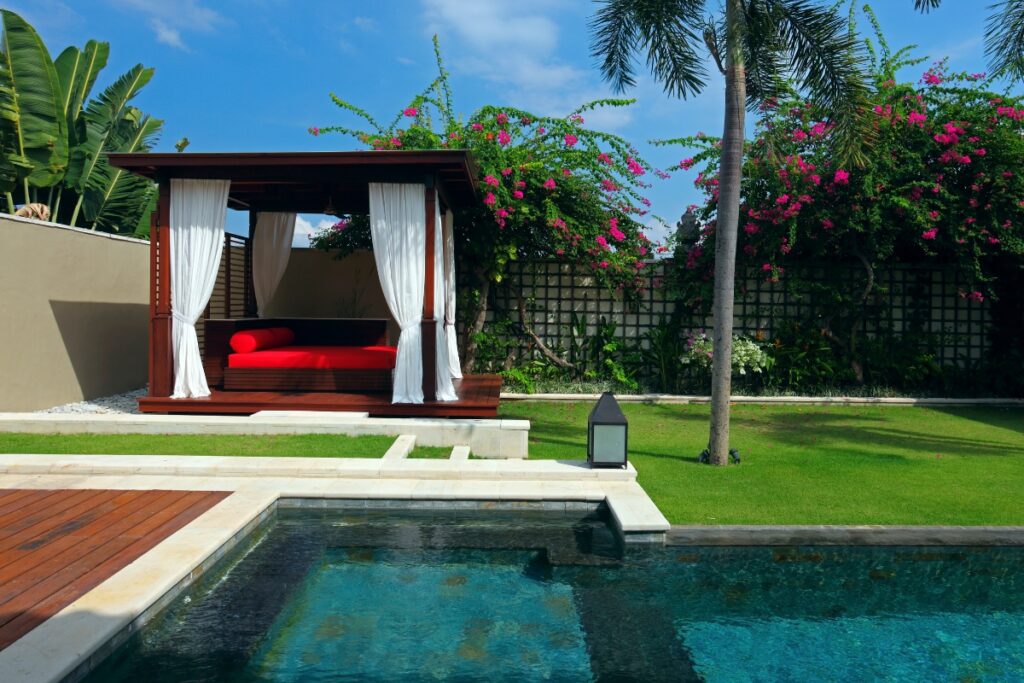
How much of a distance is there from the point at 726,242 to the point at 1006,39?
4235mm

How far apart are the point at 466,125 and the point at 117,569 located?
8775 millimetres

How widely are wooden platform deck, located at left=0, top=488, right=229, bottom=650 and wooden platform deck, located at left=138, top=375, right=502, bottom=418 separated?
9.40 feet

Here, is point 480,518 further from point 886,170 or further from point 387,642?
point 886,170

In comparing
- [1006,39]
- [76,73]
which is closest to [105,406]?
[76,73]

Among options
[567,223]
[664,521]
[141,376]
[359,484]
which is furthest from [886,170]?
[141,376]

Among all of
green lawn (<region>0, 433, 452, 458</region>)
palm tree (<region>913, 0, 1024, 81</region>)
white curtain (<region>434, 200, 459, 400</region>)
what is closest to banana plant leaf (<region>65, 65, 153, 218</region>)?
green lawn (<region>0, 433, 452, 458</region>)

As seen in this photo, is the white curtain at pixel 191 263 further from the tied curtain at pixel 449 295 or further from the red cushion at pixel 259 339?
the tied curtain at pixel 449 295

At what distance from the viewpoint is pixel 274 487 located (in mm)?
5609

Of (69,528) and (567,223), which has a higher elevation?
(567,223)

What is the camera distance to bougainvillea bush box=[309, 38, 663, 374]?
10.8 meters

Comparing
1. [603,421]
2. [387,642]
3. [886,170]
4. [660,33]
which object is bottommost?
[387,642]

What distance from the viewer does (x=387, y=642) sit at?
11.2ft

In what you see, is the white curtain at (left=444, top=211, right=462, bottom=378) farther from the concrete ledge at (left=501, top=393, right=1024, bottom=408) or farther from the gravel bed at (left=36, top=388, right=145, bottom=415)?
the gravel bed at (left=36, top=388, right=145, bottom=415)

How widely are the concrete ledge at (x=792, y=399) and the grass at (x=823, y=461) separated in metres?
0.25
